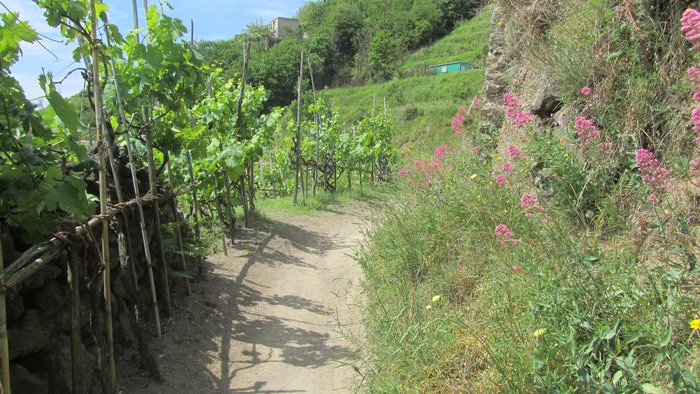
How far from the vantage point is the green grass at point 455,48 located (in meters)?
49.2

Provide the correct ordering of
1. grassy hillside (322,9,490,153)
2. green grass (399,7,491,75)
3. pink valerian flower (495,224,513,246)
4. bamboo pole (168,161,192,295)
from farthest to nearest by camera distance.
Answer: green grass (399,7,491,75) → grassy hillside (322,9,490,153) → bamboo pole (168,161,192,295) → pink valerian flower (495,224,513,246)

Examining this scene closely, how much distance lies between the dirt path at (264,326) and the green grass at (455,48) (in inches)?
1610

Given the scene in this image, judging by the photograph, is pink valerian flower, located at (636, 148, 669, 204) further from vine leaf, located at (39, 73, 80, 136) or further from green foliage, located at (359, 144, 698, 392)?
vine leaf, located at (39, 73, 80, 136)

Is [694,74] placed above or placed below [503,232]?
above

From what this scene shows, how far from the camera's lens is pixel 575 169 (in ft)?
14.4

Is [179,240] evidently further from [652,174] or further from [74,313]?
[652,174]

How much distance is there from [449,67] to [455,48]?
23.9ft

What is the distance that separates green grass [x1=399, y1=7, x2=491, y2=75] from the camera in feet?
161

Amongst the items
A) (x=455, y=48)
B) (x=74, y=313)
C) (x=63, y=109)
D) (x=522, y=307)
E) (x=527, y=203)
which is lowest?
(x=522, y=307)

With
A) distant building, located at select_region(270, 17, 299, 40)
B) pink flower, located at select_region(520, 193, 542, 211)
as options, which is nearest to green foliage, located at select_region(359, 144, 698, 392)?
pink flower, located at select_region(520, 193, 542, 211)

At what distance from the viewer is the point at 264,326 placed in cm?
586

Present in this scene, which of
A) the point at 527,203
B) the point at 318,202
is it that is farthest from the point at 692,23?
the point at 318,202

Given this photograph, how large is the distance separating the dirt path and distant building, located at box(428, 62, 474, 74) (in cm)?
3930

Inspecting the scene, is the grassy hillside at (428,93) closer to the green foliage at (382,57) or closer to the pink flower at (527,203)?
the green foliage at (382,57)
